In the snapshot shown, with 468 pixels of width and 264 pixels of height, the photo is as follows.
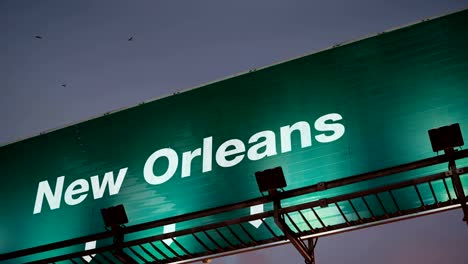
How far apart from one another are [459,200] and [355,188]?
124 centimetres

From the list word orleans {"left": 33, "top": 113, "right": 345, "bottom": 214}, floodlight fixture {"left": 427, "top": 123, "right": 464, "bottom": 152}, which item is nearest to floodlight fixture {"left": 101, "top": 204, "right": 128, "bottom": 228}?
word orleans {"left": 33, "top": 113, "right": 345, "bottom": 214}

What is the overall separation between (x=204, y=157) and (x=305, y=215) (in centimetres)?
174

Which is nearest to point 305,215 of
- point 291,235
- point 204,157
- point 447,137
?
point 291,235

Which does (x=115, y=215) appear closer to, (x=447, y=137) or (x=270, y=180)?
(x=270, y=180)

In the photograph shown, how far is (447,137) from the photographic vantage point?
6.40 metres

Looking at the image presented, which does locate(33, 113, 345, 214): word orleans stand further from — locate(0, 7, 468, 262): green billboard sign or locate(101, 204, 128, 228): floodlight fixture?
locate(101, 204, 128, 228): floodlight fixture

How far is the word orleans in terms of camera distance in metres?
8.04

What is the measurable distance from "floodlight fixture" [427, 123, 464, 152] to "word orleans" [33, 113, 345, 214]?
5.06 feet

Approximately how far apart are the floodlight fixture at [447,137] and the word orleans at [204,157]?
154 centimetres

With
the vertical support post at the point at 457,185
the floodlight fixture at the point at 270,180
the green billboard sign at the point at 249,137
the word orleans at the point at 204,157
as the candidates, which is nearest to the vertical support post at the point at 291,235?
the floodlight fixture at the point at 270,180

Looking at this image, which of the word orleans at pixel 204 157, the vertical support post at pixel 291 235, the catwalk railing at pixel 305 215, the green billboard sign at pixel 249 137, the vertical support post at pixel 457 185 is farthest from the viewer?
the word orleans at pixel 204 157

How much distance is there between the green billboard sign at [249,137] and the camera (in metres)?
7.63

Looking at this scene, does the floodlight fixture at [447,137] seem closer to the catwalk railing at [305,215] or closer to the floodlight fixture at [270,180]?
the catwalk railing at [305,215]

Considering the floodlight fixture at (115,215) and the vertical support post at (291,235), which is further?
the floodlight fixture at (115,215)
